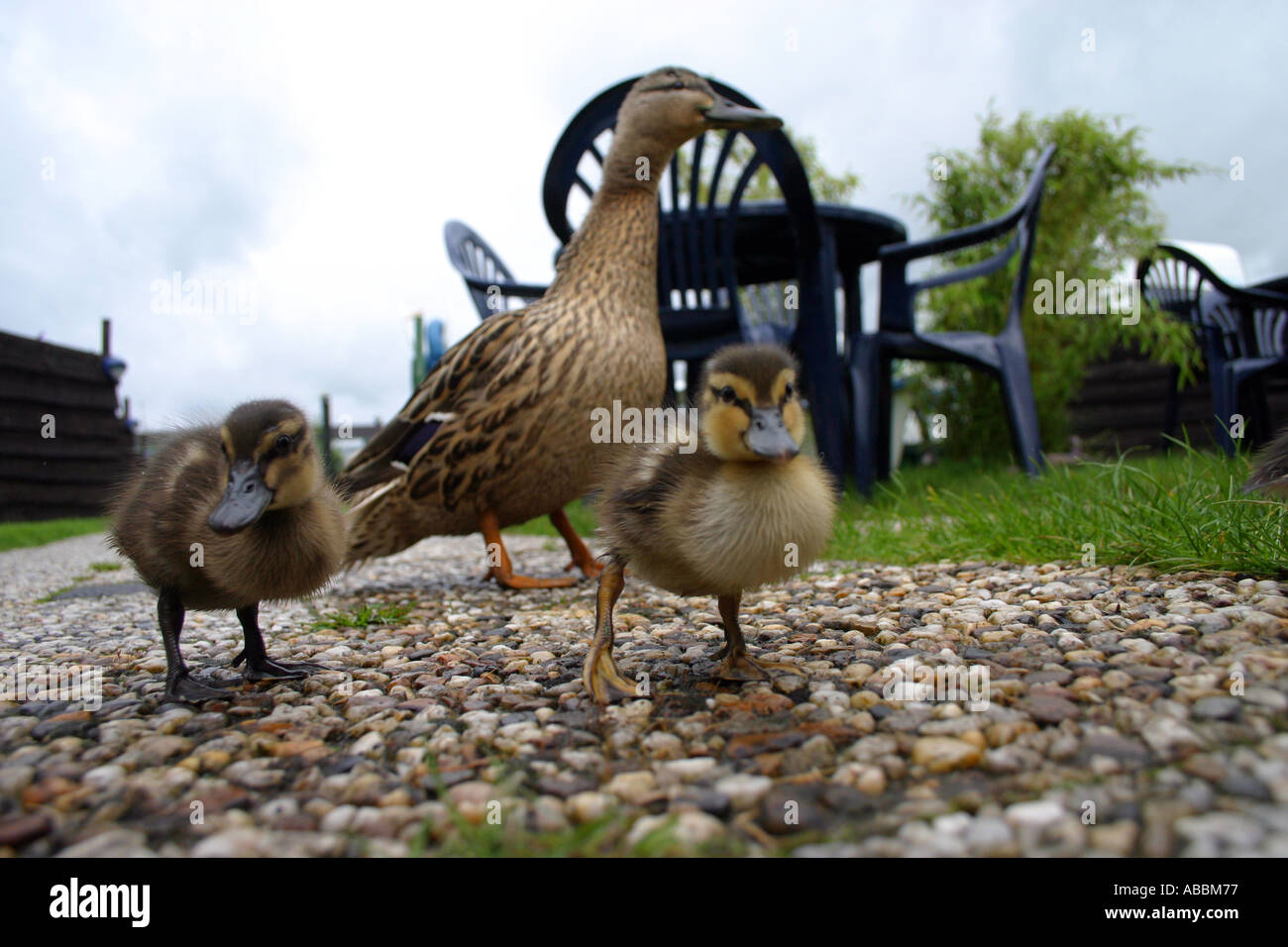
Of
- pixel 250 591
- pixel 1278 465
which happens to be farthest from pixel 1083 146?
pixel 250 591

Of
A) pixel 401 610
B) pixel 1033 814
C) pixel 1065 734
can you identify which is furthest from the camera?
pixel 401 610

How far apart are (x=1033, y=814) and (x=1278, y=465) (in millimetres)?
1860

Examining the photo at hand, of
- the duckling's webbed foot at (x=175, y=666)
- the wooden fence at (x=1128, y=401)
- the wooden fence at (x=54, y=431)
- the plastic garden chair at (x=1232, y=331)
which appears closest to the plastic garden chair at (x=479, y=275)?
the duckling's webbed foot at (x=175, y=666)

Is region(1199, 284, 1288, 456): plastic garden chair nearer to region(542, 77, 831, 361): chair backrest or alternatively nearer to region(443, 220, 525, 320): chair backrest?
region(542, 77, 831, 361): chair backrest

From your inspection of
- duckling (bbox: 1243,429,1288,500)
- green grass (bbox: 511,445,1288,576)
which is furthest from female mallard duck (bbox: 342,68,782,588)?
duckling (bbox: 1243,429,1288,500)

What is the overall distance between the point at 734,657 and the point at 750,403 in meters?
0.72

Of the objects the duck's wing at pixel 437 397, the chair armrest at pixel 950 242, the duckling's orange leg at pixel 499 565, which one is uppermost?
the chair armrest at pixel 950 242

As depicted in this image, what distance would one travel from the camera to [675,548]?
6.59ft

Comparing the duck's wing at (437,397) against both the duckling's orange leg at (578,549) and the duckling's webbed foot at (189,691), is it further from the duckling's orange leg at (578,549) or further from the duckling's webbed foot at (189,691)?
the duckling's webbed foot at (189,691)

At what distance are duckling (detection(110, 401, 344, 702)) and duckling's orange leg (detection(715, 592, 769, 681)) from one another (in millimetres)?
1245

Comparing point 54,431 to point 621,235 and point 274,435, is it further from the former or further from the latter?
point 274,435

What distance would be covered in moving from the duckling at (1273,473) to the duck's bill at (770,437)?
64.8 inches

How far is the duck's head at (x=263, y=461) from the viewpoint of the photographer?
2133 millimetres
